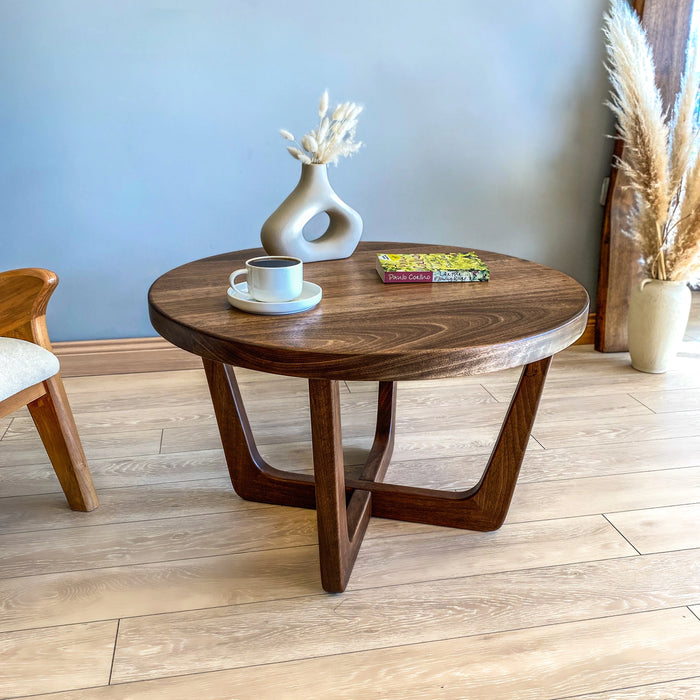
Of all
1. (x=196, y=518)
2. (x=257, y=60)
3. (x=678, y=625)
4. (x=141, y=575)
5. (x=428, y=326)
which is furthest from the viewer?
(x=257, y=60)

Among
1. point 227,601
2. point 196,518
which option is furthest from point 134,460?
point 227,601

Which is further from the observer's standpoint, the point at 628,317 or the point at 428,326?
the point at 628,317

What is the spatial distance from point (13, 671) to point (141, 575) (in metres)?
0.27

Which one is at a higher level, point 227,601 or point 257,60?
point 257,60

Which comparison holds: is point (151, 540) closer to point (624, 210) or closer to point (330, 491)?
point (330, 491)

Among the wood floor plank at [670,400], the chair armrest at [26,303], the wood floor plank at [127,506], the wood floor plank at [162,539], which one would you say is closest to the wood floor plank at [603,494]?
the wood floor plank at [162,539]

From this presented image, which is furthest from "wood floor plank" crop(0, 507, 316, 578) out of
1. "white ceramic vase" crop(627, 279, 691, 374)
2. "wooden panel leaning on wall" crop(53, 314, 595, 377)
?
"white ceramic vase" crop(627, 279, 691, 374)

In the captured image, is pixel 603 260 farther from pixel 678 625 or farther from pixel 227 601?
pixel 227 601

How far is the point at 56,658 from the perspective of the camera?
1.10m

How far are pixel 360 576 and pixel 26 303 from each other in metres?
0.85

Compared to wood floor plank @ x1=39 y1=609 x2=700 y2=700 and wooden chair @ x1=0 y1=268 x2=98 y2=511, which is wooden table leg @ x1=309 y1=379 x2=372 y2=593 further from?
wooden chair @ x1=0 y1=268 x2=98 y2=511

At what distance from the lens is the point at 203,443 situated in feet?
5.91

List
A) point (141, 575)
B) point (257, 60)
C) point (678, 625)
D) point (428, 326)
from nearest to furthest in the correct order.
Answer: point (428, 326) < point (678, 625) < point (141, 575) < point (257, 60)

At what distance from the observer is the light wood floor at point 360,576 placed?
107 cm
